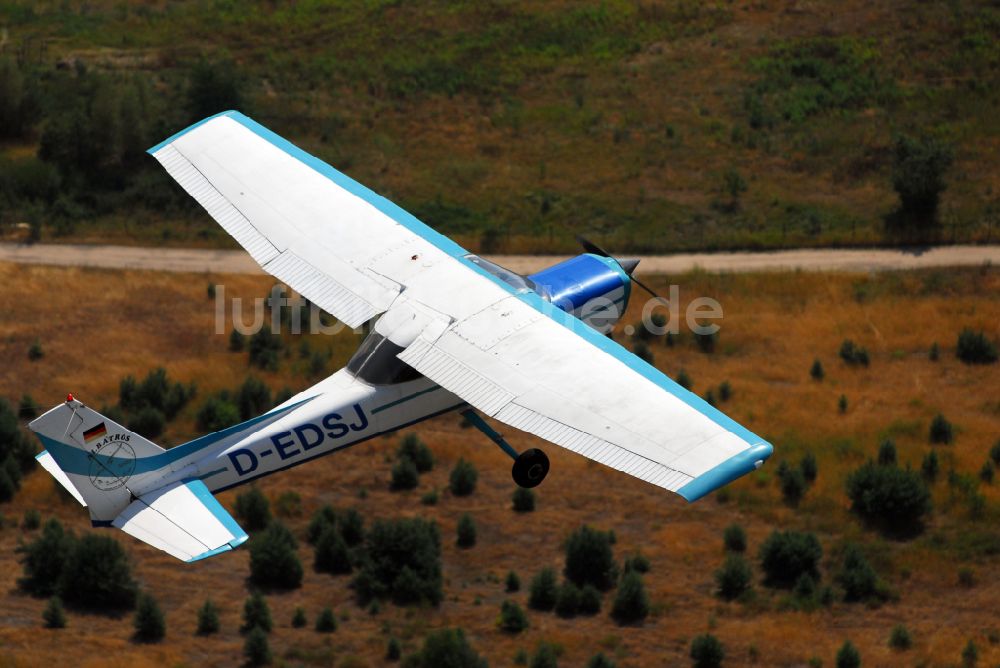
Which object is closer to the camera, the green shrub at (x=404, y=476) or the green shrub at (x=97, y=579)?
the green shrub at (x=97, y=579)

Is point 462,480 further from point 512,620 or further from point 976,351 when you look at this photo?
point 976,351

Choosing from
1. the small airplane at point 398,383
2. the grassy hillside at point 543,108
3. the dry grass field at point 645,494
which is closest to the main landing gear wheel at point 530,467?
the small airplane at point 398,383

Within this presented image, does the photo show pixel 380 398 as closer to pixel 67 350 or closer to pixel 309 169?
pixel 309 169

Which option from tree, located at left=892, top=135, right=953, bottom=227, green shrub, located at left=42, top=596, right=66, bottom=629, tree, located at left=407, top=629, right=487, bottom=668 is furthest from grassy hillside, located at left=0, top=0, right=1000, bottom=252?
tree, located at left=407, top=629, right=487, bottom=668

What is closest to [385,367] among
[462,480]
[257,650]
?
[257,650]

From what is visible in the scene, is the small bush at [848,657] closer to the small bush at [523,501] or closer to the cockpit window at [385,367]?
the small bush at [523,501]
